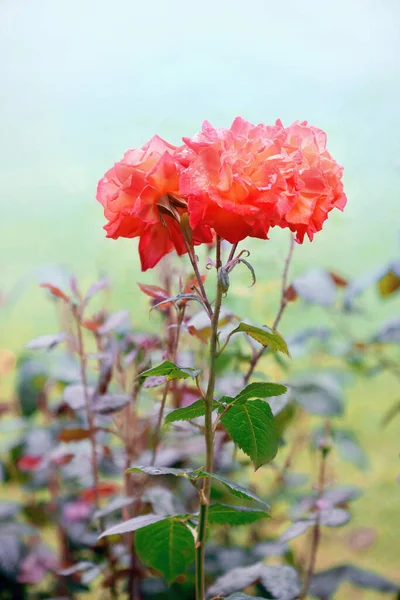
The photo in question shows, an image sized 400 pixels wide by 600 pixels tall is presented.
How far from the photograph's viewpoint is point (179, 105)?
1.94 metres

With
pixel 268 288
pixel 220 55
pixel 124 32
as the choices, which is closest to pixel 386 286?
pixel 268 288

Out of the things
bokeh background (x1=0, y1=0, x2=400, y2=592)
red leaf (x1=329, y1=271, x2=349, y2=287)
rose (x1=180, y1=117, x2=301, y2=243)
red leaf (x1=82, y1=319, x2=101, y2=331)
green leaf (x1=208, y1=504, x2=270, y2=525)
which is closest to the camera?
rose (x1=180, y1=117, x2=301, y2=243)

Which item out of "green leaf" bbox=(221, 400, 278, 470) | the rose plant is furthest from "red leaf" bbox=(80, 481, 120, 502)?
"green leaf" bbox=(221, 400, 278, 470)

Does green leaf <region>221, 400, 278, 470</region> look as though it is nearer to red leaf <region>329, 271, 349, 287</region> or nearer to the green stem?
the green stem

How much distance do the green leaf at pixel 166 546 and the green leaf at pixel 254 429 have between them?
138 mm

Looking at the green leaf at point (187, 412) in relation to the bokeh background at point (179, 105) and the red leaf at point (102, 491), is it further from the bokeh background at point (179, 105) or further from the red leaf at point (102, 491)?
the bokeh background at point (179, 105)

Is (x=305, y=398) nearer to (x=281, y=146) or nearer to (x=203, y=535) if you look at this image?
(x=203, y=535)

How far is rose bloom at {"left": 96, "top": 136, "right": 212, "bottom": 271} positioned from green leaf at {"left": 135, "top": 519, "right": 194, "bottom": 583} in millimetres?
261

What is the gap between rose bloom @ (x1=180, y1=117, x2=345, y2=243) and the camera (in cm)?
50

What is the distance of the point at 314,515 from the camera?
84 centimetres

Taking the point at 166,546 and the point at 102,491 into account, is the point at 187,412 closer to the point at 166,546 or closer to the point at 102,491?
the point at 166,546

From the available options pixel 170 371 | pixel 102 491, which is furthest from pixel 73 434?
pixel 170 371

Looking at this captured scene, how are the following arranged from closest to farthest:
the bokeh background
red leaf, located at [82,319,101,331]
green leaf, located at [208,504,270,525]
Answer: green leaf, located at [208,504,270,525] → red leaf, located at [82,319,101,331] → the bokeh background

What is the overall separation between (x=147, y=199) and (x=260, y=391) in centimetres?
18
